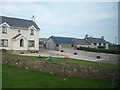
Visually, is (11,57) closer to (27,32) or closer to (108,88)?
(108,88)

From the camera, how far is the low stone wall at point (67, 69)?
14.8m

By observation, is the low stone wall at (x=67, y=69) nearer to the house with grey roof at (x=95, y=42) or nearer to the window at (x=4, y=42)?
the window at (x=4, y=42)

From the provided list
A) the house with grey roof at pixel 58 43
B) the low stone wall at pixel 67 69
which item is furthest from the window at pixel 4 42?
the house with grey roof at pixel 58 43

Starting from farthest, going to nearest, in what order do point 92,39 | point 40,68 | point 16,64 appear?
1. point 92,39
2. point 16,64
3. point 40,68

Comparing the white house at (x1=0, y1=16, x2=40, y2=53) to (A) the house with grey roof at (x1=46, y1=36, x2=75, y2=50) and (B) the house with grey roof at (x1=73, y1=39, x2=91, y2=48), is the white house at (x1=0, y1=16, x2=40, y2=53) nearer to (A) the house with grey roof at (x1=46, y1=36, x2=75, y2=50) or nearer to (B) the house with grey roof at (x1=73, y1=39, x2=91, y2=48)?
(A) the house with grey roof at (x1=46, y1=36, x2=75, y2=50)

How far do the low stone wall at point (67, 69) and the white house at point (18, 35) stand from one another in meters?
17.6

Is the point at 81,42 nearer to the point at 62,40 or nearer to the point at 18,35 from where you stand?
the point at 62,40

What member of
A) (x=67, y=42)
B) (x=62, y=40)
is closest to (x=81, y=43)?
(x=67, y=42)

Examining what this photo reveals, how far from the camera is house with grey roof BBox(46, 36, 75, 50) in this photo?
2311 inches

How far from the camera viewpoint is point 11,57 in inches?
842

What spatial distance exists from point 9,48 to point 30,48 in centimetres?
490

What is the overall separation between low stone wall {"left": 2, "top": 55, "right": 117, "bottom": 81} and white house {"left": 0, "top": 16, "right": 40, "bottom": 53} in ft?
57.8

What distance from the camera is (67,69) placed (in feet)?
53.8

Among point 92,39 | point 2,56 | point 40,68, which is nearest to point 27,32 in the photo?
point 2,56
